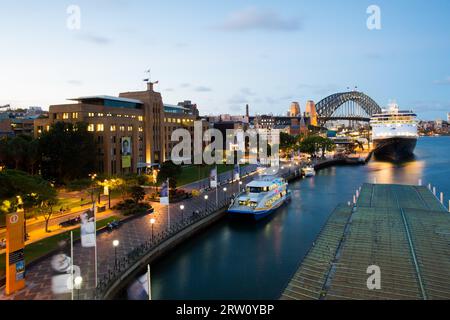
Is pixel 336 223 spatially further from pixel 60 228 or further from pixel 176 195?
pixel 60 228

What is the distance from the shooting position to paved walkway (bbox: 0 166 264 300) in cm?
1902

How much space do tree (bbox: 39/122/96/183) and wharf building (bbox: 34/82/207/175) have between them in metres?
4.86

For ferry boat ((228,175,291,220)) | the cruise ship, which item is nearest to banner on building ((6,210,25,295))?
ferry boat ((228,175,291,220))

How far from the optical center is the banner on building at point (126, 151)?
6228cm

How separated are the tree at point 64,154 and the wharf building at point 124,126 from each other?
15.9ft

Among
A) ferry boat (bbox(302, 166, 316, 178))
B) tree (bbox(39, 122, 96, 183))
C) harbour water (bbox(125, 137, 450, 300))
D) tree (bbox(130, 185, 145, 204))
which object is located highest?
tree (bbox(39, 122, 96, 183))

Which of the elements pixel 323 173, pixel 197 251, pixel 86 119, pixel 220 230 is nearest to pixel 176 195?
pixel 220 230

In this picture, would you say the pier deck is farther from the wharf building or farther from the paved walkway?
the wharf building

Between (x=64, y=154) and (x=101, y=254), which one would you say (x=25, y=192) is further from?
(x=64, y=154)

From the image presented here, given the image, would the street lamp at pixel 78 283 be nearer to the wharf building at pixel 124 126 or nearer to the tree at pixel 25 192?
the tree at pixel 25 192

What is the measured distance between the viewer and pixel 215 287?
1008 inches

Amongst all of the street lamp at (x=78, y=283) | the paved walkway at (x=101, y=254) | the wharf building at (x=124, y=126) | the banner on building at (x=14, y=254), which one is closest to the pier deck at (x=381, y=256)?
the street lamp at (x=78, y=283)

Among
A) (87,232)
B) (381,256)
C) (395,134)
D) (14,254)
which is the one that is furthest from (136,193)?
(395,134)
